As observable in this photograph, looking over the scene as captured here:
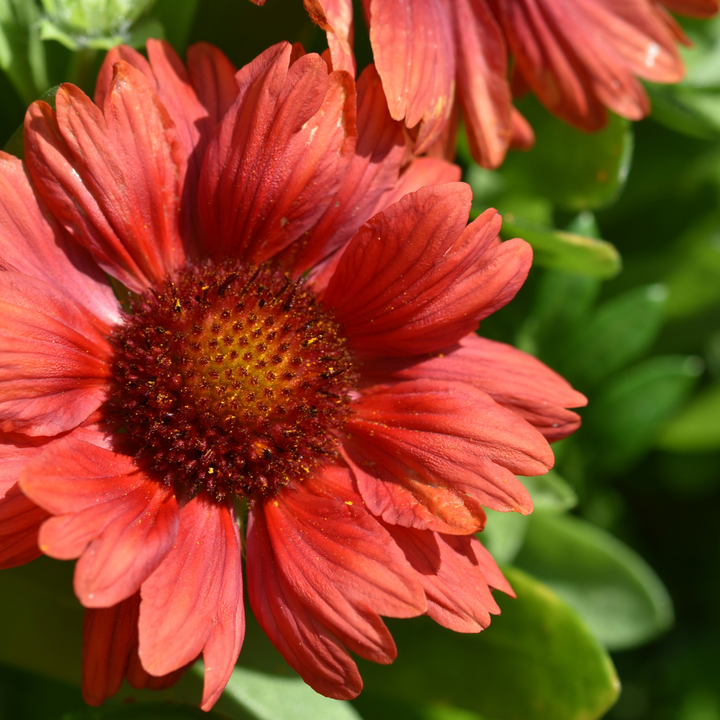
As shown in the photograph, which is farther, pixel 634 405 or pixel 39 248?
pixel 634 405

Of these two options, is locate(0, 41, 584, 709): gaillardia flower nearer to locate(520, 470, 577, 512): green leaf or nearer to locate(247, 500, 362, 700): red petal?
locate(247, 500, 362, 700): red petal

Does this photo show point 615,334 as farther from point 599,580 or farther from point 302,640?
point 302,640

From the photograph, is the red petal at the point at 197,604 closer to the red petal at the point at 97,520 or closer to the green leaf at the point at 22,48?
the red petal at the point at 97,520

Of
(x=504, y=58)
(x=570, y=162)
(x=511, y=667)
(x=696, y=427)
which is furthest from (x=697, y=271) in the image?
(x=511, y=667)

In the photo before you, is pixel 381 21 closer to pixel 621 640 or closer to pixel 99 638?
pixel 99 638

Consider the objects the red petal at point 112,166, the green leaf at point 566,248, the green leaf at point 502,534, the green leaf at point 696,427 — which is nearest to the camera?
the red petal at point 112,166

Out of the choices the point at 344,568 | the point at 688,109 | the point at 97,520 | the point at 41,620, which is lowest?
the point at 41,620

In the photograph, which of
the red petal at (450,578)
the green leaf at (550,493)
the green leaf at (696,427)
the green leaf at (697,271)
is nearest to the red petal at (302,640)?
the red petal at (450,578)
